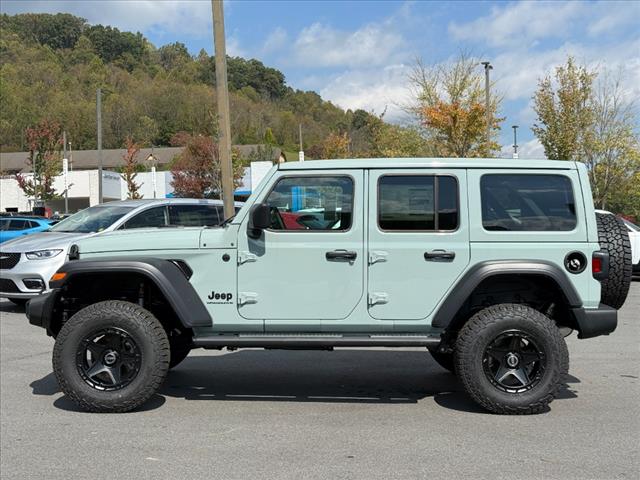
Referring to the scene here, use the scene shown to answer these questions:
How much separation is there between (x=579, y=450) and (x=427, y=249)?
6.00 ft

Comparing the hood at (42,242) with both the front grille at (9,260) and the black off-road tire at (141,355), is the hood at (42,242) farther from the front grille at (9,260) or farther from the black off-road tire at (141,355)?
the black off-road tire at (141,355)

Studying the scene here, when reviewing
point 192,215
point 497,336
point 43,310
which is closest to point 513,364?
point 497,336

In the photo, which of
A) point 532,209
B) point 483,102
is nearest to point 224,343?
point 532,209

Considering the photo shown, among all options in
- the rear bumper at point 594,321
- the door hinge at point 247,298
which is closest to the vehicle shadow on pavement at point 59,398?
the door hinge at point 247,298

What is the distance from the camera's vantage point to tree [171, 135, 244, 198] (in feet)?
148

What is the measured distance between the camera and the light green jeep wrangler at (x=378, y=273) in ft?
17.8

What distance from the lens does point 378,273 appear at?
18.1 feet

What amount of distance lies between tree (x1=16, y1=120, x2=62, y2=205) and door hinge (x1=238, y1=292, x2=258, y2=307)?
45296 mm

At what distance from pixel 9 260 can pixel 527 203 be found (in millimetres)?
8366

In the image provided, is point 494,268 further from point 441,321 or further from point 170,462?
point 170,462

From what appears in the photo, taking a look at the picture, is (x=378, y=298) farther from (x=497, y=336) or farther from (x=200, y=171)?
(x=200, y=171)

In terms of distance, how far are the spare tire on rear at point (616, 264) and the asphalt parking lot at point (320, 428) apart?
944 mm

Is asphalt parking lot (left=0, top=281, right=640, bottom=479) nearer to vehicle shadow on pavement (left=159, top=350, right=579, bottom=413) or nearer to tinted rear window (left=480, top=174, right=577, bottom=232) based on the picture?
vehicle shadow on pavement (left=159, top=350, right=579, bottom=413)

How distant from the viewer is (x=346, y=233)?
555 centimetres
